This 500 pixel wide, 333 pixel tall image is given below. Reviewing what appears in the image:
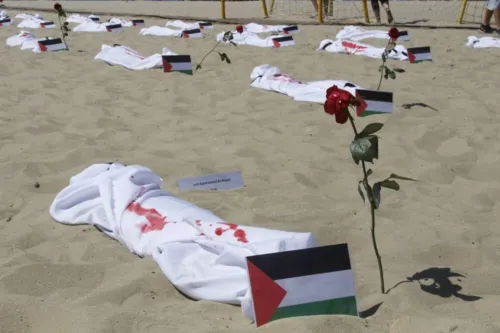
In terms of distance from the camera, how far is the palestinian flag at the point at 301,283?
1.49 m

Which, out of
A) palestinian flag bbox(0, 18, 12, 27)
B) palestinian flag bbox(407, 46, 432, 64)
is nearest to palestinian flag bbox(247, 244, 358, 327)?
palestinian flag bbox(407, 46, 432, 64)

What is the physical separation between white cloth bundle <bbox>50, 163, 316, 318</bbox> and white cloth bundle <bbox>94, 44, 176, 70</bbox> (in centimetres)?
276

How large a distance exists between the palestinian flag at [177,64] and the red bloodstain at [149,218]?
9.08 ft

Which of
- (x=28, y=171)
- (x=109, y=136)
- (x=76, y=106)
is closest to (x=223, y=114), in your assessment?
(x=109, y=136)

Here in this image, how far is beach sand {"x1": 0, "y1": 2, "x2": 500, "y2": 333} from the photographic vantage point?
167 centimetres

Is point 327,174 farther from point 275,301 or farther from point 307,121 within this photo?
point 275,301

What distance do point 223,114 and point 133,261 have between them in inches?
75.9

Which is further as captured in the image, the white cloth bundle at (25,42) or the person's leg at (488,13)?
the person's leg at (488,13)

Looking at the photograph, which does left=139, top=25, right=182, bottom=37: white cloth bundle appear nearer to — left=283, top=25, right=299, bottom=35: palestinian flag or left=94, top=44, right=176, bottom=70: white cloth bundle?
left=283, top=25, right=299, bottom=35: palestinian flag

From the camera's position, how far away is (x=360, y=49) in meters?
5.74

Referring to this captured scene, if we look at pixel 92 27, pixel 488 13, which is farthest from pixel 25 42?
pixel 488 13

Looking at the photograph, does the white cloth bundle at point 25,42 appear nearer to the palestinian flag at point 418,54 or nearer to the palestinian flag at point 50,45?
the palestinian flag at point 50,45

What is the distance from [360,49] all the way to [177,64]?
193 cm

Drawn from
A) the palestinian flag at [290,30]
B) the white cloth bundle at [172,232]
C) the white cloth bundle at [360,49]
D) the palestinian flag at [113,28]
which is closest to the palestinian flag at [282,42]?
the white cloth bundle at [360,49]
